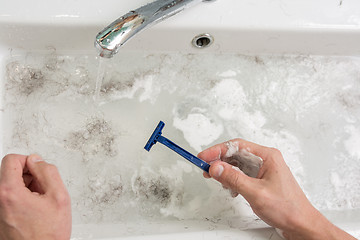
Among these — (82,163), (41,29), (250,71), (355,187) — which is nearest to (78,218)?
(82,163)

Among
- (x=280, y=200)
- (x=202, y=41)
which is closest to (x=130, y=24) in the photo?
(x=202, y=41)

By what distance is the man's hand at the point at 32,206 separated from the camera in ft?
1.76

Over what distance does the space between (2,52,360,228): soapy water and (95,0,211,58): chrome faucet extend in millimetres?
206

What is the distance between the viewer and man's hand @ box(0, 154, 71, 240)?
0.54m

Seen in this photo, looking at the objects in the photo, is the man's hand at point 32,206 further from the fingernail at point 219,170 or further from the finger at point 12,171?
the fingernail at point 219,170

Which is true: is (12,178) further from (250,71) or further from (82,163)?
(250,71)

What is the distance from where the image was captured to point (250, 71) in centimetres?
92

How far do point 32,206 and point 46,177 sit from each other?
0.16 feet

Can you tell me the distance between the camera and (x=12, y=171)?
0.55 meters

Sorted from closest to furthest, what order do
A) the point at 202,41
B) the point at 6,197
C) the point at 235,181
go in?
the point at 6,197, the point at 235,181, the point at 202,41

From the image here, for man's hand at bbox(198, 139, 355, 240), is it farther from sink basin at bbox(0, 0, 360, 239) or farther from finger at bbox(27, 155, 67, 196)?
finger at bbox(27, 155, 67, 196)

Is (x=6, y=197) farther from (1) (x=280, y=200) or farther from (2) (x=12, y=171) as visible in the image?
(1) (x=280, y=200)

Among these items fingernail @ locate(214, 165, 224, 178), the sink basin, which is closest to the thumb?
fingernail @ locate(214, 165, 224, 178)

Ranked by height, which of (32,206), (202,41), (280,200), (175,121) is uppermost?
(202,41)
